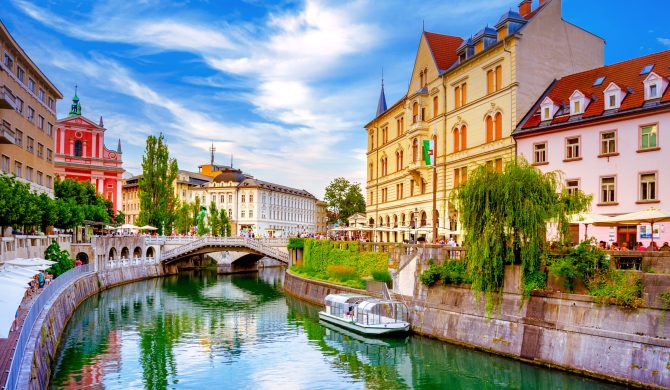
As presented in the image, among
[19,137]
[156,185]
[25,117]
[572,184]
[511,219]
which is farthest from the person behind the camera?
[156,185]

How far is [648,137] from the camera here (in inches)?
1412

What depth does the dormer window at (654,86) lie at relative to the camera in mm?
35281

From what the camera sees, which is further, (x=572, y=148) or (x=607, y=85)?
(x=572, y=148)

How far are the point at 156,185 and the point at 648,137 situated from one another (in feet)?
212

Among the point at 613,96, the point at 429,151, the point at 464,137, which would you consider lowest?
the point at 429,151

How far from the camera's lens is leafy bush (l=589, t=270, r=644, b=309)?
24203 millimetres

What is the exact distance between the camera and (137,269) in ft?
240

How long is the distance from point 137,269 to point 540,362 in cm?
5681

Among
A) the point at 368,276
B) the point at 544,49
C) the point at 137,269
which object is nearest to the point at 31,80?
the point at 137,269

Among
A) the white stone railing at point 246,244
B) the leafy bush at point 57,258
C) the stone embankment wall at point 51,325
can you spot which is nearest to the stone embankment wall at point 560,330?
the stone embankment wall at point 51,325

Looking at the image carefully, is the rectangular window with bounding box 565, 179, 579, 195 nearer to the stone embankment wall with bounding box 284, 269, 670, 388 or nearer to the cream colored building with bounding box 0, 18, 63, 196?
the stone embankment wall with bounding box 284, 269, 670, 388

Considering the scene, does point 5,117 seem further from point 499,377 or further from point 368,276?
point 499,377

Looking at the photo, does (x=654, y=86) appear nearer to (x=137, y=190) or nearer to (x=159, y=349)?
(x=159, y=349)

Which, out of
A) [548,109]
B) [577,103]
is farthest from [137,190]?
[577,103]
